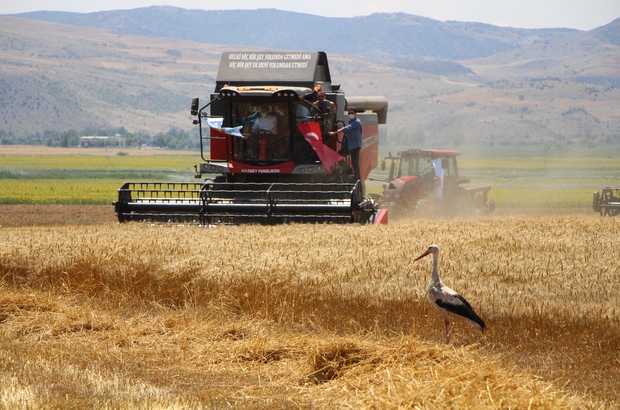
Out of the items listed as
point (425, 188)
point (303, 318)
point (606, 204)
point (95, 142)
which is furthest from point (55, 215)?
point (95, 142)

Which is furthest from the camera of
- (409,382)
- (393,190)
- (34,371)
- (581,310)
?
(393,190)

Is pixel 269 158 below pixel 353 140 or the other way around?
below

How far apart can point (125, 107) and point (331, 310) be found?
169225 millimetres

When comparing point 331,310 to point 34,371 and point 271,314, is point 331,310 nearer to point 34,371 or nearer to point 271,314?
point 271,314

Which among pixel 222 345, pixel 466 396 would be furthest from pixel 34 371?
pixel 466 396

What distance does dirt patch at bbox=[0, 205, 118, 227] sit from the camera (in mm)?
22781

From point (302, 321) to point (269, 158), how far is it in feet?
23.3

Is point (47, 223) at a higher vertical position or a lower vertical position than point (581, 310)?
lower

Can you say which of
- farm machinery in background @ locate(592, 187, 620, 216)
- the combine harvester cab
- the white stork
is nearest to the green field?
farm machinery in background @ locate(592, 187, 620, 216)

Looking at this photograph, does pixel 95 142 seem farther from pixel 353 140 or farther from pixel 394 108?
pixel 353 140

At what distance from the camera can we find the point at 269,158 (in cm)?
1517

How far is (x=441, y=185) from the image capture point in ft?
72.4

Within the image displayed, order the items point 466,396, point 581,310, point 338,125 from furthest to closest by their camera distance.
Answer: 1. point 338,125
2. point 581,310
3. point 466,396

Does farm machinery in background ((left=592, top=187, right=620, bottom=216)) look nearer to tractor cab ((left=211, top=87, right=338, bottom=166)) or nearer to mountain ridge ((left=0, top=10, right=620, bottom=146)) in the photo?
tractor cab ((left=211, top=87, right=338, bottom=166))
